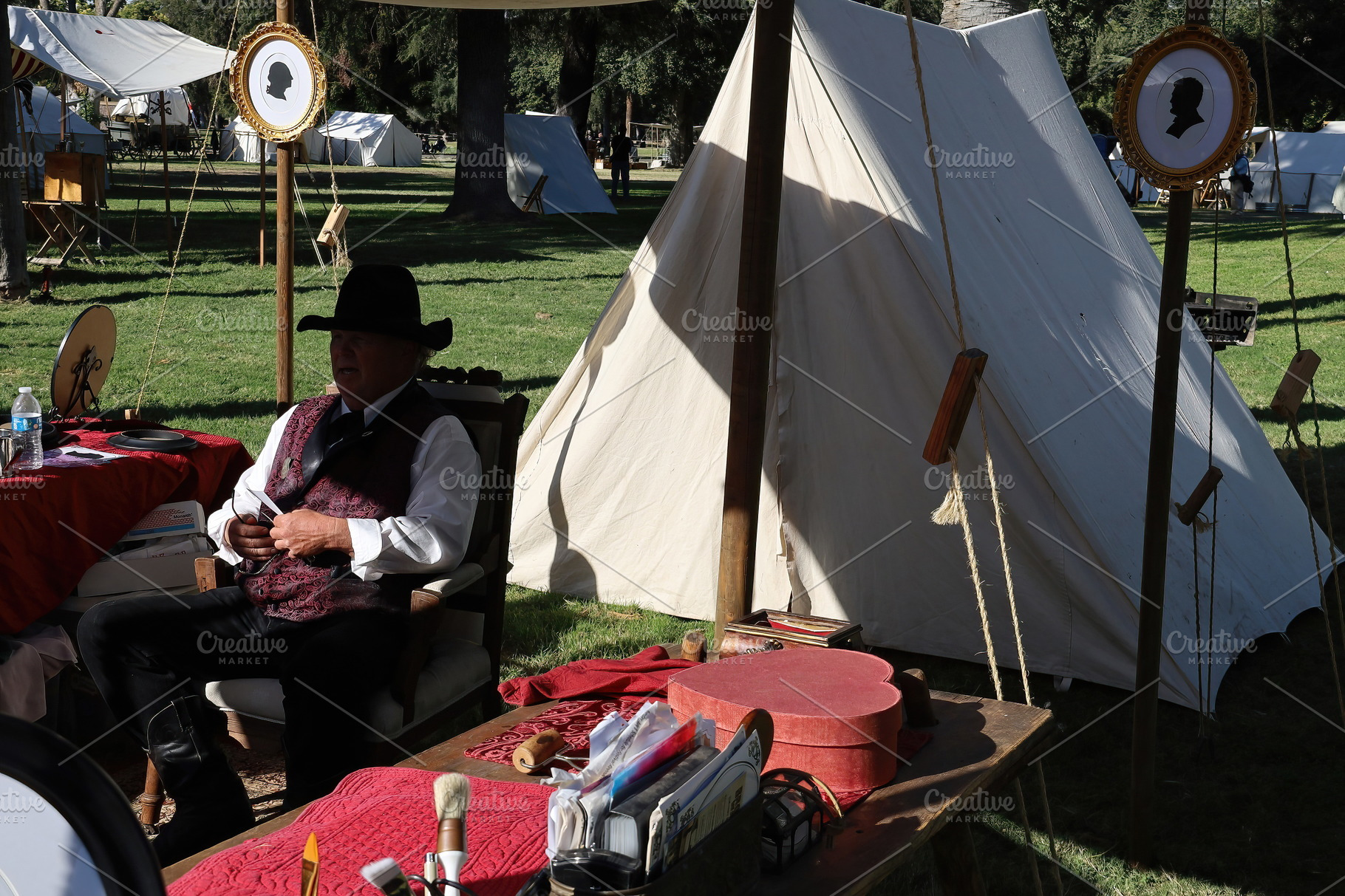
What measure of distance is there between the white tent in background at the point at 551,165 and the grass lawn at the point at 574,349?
62cm

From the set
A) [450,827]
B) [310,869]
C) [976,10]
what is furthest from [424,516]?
[976,10]

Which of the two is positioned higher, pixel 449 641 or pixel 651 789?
pixel 651 789

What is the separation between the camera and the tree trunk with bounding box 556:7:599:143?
72.0ft

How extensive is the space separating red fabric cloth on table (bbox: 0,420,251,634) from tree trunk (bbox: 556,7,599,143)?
1891cm

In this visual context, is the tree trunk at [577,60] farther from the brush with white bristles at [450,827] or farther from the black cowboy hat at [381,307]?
the brush with white bristles at [450,827]

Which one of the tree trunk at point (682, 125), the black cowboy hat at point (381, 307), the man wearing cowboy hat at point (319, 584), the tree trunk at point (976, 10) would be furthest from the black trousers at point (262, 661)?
the tree trunk at point (682, 125)

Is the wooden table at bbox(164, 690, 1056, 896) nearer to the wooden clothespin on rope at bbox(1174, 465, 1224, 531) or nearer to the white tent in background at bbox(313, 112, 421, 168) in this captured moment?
the wooden clothespin on rope at bbox(1174, 465, 1224, 531)

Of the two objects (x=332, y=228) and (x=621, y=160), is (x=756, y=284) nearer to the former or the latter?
(x=332, y=228)

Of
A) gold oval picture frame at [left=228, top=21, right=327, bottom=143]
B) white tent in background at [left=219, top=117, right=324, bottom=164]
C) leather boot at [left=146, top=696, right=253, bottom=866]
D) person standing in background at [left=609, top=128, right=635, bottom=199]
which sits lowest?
leather boot at [left=146, top=696, right=253, bottom=866]

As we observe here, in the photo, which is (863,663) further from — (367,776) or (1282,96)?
(1282,96)

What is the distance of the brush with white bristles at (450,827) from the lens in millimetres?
→ 1343

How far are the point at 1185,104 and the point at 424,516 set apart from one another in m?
2.08

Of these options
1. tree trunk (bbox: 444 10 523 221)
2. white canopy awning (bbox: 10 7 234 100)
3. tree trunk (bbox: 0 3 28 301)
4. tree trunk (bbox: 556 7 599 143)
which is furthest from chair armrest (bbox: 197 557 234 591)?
tree trunk (bbox: 556 7 599 143)

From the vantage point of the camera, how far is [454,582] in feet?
9.66
